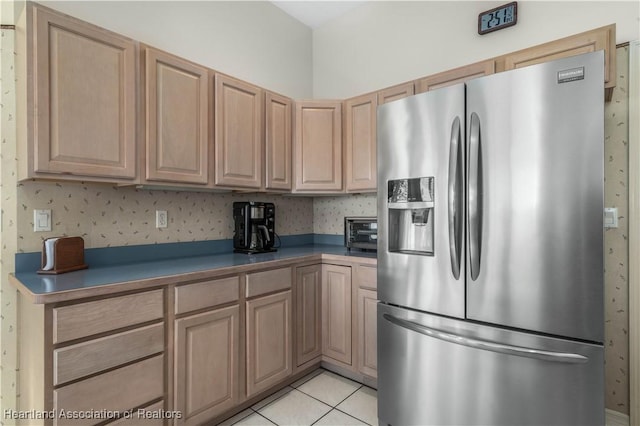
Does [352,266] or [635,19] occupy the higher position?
[635,19]

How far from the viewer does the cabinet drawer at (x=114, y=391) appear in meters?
1.30

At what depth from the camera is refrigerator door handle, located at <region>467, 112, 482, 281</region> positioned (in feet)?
4.74

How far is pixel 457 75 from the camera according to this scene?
219cm

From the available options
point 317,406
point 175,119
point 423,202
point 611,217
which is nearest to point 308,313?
point 317,406

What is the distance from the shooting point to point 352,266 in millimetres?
2355

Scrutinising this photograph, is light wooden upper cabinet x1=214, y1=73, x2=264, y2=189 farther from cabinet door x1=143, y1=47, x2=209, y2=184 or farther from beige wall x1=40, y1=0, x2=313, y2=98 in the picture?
beige wall x1=40, y1=0, x2=313, y2=98

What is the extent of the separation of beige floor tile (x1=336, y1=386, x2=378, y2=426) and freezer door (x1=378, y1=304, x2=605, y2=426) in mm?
196

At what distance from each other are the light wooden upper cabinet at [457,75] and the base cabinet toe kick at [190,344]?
4.38 ft

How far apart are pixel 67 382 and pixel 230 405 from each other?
896 mm

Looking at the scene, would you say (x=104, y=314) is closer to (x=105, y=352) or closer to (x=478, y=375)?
(x=105, y=352)

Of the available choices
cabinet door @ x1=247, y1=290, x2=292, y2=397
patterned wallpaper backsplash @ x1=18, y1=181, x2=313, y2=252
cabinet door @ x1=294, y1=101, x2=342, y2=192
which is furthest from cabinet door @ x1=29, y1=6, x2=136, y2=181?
cabinet door @ x1=294, y1=101, x2=342, y2=192

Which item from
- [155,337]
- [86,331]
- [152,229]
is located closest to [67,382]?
[86,331]

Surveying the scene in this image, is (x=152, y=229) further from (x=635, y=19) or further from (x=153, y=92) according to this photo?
(x=635, y=19)

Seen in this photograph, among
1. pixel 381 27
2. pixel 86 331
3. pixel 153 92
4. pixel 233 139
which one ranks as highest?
pixel 381 27
